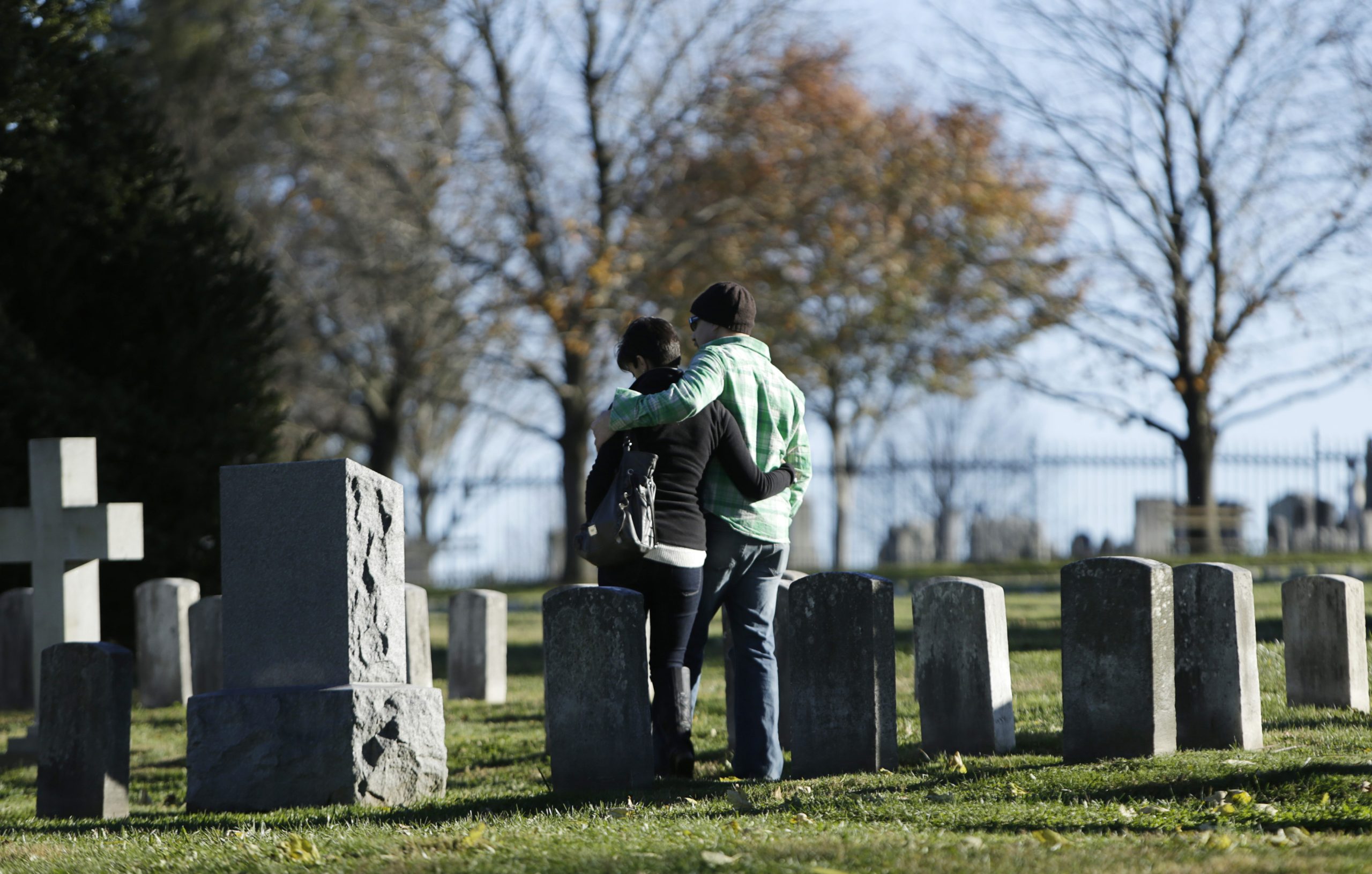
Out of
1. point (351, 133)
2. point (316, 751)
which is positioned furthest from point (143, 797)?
point (351, 133)

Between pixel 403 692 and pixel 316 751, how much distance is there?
46 centimetres

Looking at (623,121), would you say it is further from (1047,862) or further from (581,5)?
(1047,862)

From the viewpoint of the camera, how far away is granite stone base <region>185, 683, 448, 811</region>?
20.0 ft

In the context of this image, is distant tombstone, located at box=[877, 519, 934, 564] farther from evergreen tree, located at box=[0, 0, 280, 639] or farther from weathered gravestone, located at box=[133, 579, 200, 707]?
weathered gravestone, located at box=[133, 579, 200, 707]

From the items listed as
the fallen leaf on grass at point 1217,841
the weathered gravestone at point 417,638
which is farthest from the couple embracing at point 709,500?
the weathered gravestone at point 417,638

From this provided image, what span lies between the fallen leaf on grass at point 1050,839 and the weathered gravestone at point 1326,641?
336 cm

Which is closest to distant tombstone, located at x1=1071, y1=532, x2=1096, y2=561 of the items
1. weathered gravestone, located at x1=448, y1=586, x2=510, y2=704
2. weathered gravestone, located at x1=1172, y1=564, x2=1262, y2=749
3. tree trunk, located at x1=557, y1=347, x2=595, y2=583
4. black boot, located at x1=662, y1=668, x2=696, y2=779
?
tree trunk, located at x1=557, y1=347, x2=595, y2=583

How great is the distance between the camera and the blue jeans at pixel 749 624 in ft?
19.4

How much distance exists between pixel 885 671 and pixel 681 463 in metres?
1.18

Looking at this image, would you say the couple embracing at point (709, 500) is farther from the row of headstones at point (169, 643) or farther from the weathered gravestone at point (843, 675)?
the row of headstones at point (169, 643)

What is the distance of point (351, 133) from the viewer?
2162 cm

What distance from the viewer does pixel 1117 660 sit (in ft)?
18.9

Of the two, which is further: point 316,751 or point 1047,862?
point 316,751

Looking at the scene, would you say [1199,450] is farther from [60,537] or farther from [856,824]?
[856,824]
